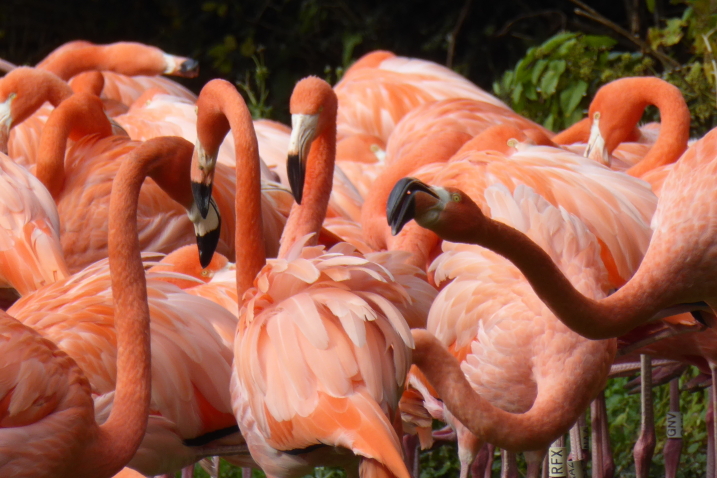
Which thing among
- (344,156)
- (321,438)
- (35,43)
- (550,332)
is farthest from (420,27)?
(321,438)

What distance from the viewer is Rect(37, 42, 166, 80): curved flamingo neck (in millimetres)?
5469

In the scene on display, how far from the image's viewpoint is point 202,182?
2812 millimetres

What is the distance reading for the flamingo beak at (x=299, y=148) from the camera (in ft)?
9.79

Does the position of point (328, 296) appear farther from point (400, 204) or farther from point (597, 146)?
point (597, 146)

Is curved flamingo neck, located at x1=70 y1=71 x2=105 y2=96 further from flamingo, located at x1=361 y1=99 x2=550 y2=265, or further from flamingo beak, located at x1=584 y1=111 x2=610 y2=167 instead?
flamingo beak, located at x1=584 y1=111 x2=610 y2=167

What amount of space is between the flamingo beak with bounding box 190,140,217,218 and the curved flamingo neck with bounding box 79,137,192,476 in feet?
0.37

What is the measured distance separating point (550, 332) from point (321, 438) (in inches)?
30.9

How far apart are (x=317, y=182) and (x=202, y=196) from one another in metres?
0.52

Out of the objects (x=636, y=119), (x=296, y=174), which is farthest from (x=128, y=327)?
(x=636, y=119)

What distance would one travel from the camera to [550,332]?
2678 mm

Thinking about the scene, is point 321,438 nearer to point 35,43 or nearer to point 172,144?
point 172,144

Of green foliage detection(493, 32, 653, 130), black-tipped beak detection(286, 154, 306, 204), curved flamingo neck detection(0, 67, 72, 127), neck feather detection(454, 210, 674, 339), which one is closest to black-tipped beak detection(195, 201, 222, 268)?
black-tipped beak detection(286, 154, 306, 204)

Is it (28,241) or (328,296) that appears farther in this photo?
(28,241)

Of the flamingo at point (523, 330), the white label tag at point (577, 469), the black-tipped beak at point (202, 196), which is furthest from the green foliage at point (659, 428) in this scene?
the black-tipped beak at point (202, 196)
